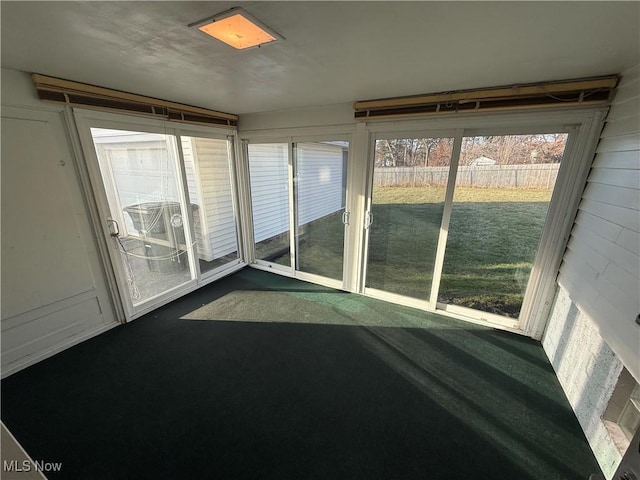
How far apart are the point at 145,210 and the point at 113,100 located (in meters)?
1.23

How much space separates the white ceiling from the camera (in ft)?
3.65

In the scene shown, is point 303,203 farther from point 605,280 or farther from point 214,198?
point 605,280

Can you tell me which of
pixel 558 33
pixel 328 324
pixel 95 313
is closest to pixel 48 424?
pixel 95 313

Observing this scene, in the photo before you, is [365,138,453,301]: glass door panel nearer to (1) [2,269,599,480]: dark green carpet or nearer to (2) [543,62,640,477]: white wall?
(1) [2,269,599,480]: dark green carpet

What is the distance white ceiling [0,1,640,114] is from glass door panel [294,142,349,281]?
3.74ft

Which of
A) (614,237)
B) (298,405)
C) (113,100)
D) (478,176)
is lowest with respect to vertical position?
(298,405)

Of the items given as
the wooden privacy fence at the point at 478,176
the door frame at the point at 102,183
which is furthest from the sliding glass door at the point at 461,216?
the door frame at the point at 102,183

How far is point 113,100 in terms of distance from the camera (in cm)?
238

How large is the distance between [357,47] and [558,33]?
1.01m

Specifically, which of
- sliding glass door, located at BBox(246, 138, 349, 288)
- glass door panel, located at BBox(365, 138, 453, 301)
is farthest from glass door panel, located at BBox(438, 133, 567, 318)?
sliding glass door, located at BBox(246, 138, 349, 288)

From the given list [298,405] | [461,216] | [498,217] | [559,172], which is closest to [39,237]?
[298,405]

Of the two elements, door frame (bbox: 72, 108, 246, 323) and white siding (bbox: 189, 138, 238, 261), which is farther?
white siding (bbox: 189, 138, 238, 261)

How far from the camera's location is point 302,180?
3.66 metres

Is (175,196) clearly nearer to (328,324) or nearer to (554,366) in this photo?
(328,324)
